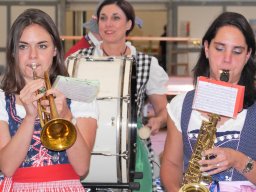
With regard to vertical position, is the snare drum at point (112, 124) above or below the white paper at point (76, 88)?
below

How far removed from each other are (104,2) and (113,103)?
124cm

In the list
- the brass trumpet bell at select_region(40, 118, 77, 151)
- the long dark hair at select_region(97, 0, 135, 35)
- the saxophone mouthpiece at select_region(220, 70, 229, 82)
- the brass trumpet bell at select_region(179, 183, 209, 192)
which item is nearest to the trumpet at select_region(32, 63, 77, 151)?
the brass trumpet bell at select_region(40, 118, 77, 151)

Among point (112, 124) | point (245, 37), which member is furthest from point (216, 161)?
point (112, 124)

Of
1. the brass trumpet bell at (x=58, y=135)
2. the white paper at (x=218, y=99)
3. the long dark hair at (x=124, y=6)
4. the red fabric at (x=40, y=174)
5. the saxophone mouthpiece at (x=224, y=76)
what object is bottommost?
the red fabric at (x=40, y=174)

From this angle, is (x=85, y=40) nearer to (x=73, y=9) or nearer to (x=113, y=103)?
(x=113, y=103)

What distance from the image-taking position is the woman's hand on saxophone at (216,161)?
215cm

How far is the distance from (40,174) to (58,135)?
246 mm

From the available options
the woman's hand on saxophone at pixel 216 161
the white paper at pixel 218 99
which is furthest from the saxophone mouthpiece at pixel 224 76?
the woman's hand on saxophone at pixel 216 161

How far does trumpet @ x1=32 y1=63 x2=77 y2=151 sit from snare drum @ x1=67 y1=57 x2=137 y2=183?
3.97 ft

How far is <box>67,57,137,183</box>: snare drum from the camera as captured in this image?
3.38 m

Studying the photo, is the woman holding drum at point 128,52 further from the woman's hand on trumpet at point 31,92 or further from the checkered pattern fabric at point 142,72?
the woman's hand on trumpet at point 31,92

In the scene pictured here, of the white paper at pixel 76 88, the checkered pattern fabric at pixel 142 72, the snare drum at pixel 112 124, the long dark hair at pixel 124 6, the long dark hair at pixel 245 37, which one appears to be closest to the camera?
the white paper at pixel 76 88

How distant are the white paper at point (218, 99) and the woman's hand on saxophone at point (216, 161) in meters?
0.18

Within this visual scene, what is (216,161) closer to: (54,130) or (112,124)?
(54,130)
